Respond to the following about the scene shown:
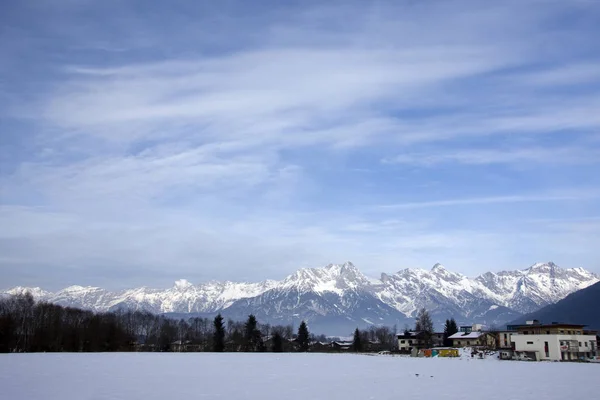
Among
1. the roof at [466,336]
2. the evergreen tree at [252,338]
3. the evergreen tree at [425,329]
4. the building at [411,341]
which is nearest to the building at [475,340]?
the roof at [466,336]

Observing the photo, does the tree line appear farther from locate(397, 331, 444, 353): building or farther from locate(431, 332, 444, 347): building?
locate(431, 332, 444, 347): building

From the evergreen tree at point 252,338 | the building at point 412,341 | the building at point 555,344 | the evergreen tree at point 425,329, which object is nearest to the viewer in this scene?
the building at point 555,344

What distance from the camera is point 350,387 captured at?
35.1 m

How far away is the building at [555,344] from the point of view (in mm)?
86000

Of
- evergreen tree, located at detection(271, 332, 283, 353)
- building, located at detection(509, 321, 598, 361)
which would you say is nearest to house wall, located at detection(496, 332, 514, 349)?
building, located at detection(509, 321, 598, 361)

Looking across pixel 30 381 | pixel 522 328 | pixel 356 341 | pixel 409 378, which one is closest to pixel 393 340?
pixel 356 341

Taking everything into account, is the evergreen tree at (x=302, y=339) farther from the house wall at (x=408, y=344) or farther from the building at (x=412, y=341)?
the house wall at (x=408, y=344)

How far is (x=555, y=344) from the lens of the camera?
86062 mm

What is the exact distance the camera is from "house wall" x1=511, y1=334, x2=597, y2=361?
85875 millimetres

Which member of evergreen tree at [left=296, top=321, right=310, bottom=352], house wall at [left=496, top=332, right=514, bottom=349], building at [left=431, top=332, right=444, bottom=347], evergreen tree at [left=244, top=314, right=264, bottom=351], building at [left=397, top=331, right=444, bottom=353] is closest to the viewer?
house wall at [left=496, top=332, right=514, bottom=349]

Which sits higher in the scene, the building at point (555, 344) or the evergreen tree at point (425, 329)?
the evergreen tree at point (425, 329)

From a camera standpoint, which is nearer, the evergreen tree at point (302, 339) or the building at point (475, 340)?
the building at point (475, 340)

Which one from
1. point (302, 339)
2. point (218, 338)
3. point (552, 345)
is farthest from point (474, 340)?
point (218, 338)

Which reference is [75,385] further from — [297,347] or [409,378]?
[297,347]
